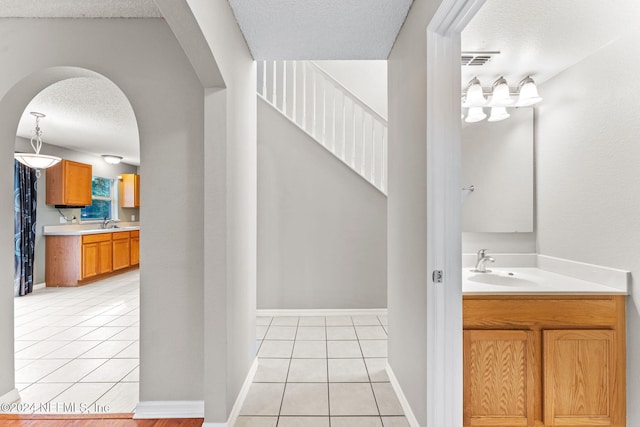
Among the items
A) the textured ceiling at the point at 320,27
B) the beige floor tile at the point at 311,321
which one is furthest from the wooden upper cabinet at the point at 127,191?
the textured ceiling at the point at 320,27

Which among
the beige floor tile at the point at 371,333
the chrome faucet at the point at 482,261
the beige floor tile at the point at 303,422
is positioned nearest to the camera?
the beige floor tile at the point at 303,422

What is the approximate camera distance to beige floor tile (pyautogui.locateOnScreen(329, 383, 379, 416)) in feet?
6.51

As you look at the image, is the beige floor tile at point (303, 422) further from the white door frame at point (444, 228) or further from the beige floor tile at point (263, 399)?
the white door frame at point (444, 228)

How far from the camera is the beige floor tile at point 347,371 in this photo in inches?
92.5

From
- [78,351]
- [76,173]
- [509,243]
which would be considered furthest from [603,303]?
[76,173]

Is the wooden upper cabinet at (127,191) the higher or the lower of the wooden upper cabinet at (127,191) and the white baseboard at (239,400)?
the higher

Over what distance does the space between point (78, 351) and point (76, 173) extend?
14.5 feet

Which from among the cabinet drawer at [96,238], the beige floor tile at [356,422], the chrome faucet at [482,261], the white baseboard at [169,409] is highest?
the chrome faucet at [482,261]

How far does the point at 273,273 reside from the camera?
3896 mm

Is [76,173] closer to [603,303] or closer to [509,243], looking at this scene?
[509,243]

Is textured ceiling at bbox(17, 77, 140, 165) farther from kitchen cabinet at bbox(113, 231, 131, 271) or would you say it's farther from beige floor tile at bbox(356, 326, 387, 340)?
beige floor tile at bbox(356, 326, 387, 340)

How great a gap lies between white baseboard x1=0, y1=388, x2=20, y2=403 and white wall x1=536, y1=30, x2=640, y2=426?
3.61 meters

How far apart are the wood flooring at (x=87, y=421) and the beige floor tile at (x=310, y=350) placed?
1.01m

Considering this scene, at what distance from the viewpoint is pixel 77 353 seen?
2.83 metres
